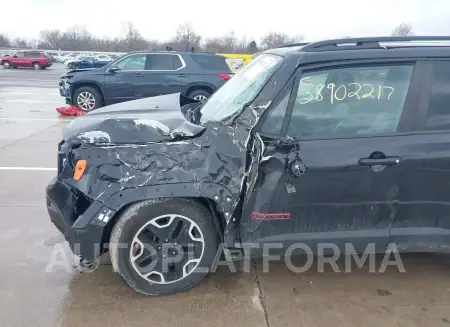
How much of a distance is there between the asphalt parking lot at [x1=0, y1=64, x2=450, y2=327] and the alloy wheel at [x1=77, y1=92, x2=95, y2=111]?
7.83 m

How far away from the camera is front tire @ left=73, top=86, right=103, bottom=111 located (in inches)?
444

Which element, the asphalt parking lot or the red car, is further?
the red car

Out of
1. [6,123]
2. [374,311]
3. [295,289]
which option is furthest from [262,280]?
[6,123]

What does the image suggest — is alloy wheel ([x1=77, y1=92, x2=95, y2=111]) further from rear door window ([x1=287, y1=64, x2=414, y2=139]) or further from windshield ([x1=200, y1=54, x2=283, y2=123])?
rear door window ([x1=287, y1=64, x2=414, y2=139])

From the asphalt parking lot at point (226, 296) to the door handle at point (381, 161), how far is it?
101 centimetres

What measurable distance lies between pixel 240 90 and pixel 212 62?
27.1 ft

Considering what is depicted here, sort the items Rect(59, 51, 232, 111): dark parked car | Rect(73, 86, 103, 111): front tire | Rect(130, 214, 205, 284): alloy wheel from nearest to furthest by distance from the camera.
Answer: Rect(130, 214, 205, 284): alloy wheel < Rect(59, 51, 232, 111): dark parked car < Rect(73, 86, 103, 111): front tire

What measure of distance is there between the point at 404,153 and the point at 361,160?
31 cm

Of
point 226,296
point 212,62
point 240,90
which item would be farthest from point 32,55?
point 226,296

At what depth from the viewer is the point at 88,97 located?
37.1 feet

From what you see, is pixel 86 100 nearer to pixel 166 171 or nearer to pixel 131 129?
pixel 131 129

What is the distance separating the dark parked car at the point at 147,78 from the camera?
1118 centimetres

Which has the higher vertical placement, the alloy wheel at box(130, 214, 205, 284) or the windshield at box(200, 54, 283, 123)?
the windshield at box(200, 54, 283, 123)

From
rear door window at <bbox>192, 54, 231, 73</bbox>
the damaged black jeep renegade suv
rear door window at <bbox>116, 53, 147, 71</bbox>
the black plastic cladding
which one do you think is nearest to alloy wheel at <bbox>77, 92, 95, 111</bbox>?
rear door window at <bbox>116, 53, 147, 71</bbox>
